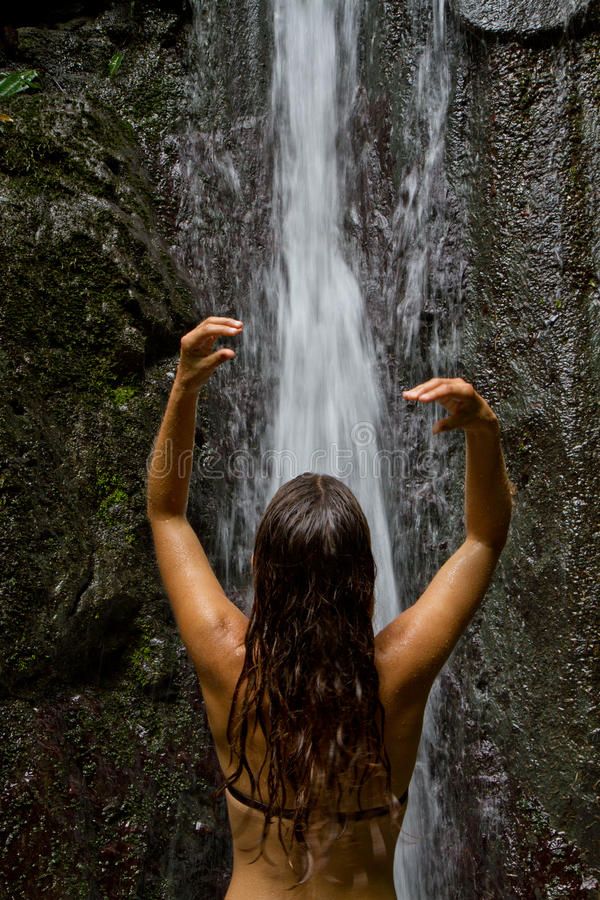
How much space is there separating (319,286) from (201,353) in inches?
131

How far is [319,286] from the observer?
5090 mm

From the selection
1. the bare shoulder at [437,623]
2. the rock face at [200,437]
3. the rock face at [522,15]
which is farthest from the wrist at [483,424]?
the rock face at [522,15]

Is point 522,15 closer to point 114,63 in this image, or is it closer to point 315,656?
point 114,63

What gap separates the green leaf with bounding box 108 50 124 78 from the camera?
5242 mm

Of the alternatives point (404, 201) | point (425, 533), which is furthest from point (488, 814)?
point (404, 201)

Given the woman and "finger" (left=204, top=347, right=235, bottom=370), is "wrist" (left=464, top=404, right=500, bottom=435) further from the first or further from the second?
"finger" (left=204, top=347, right=235, bottom=370)

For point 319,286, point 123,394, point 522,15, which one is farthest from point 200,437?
point 522,15

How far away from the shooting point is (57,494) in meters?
3.84

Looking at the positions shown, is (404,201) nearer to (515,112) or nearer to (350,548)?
(515,112)

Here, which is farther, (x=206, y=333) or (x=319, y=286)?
(x=319, y=286)

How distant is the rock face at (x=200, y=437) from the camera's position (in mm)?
3701

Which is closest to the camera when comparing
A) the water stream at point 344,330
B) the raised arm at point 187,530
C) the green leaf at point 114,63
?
the raised arm at point 187,530

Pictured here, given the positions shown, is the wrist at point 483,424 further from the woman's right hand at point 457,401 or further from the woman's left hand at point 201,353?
the woman's left hand at point 201,353

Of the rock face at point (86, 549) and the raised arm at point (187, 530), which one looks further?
the rock face at point (86, 549)
